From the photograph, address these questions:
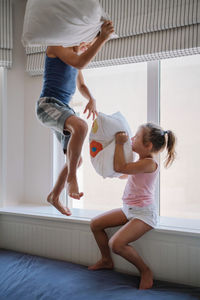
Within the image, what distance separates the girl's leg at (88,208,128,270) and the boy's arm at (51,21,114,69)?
3.83 feet

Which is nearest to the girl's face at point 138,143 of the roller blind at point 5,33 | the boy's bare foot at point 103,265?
the boy's bare foot at point 103,265

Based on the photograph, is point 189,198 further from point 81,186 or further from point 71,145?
point 71,145

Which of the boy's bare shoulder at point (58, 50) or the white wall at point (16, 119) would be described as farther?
the white wall at point (16, 119)

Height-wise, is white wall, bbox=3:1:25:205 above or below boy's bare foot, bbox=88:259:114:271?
above

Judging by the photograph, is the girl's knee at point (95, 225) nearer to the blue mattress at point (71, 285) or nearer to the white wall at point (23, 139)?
the blue mattress at point (71, 285)

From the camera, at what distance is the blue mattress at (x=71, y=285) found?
180 centimetres

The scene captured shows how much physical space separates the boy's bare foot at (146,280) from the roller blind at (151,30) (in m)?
1.59

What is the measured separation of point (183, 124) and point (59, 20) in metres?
1.52

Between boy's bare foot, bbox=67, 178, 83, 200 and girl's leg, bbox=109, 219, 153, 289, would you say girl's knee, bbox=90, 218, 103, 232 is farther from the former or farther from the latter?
boy's bare foot, bbox=67, 178, 83, 200

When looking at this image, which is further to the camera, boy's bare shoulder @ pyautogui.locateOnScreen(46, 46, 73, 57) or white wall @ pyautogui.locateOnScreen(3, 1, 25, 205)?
white wall @ pyautogui.locateOnScreen(3, 1, 25, 205)

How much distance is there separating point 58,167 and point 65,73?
1479 millimetres

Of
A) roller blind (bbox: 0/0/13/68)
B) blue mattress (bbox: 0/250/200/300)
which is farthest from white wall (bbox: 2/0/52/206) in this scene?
blue mattress (bbox: 0/250/200/300)

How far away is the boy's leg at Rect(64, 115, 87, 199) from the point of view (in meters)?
1.46

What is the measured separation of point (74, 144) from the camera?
148 cm
